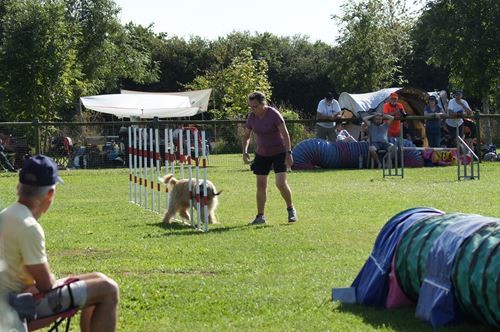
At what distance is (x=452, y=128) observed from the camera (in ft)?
90.5

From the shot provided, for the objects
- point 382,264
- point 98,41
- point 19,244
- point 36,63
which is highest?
point 98,41

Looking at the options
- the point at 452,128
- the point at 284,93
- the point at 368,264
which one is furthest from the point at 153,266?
the point at 284,93

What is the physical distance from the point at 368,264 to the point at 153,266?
8.84ft

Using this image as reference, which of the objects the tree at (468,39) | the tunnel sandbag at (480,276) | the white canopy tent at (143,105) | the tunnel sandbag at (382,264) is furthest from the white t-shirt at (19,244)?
the white canopy tent at (143,105)

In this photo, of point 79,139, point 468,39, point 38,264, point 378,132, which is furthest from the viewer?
point 468,39

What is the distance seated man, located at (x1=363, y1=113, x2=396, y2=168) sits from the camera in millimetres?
24281

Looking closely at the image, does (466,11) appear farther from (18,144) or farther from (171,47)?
(171,47)

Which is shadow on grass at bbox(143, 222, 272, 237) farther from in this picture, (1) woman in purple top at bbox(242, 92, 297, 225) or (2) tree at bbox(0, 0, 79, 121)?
(2) tree at bbox(0, 0, 79, 121)

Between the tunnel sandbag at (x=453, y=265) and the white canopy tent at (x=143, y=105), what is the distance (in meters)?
29.0

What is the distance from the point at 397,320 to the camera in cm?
695

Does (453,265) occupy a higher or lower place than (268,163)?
lower

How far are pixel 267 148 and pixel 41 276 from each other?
825 cm

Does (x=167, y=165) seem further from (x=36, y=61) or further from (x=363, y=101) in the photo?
(x=36, y=61)

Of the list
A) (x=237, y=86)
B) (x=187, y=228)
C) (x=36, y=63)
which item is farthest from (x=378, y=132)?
(x=237, y=86)
